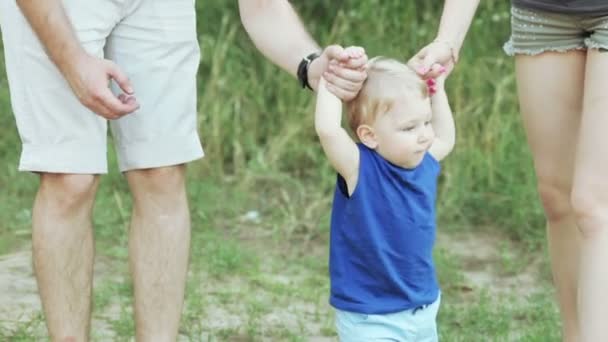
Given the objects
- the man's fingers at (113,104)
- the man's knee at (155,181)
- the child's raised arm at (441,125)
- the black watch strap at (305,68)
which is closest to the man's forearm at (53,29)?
the man's fingers at (113,104)

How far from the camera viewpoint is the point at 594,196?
4156mm

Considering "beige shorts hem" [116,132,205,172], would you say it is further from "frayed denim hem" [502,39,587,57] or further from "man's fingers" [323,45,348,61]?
"frayed denim hem" [502,39,587,57]

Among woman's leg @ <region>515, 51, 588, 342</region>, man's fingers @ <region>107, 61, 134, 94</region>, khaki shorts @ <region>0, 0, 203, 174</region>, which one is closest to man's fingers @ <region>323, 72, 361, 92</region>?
man's fingers @ <region>107, 61, 134, 94</region>

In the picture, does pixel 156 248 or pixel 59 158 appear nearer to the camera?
pixel 59 158

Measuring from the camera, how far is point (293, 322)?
538 cm

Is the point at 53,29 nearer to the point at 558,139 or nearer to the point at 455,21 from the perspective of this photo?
the point at 455,21

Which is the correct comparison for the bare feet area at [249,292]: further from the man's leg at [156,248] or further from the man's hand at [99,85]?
the man's hand at [99,85]

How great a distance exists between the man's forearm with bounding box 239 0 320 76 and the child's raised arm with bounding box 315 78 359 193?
0.40 m

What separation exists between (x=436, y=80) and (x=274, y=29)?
1.68ft

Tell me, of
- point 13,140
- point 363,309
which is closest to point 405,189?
point 363,309

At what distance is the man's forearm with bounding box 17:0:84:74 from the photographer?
398 centimetres

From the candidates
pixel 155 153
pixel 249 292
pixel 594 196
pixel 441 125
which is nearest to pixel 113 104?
pixel 155 153

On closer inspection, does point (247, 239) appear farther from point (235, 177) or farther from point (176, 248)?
point (176, 248)

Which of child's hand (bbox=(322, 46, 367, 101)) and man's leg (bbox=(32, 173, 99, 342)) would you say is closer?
child's hand (bbox=(322, 46, 367, 101))
